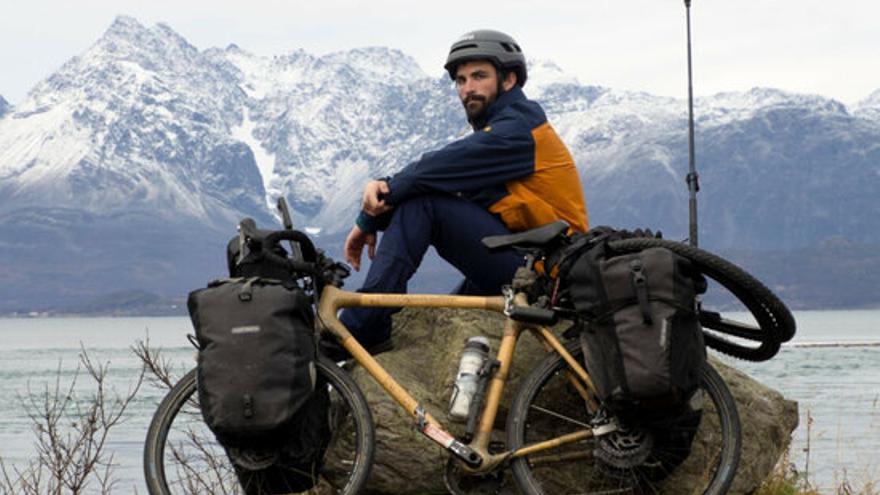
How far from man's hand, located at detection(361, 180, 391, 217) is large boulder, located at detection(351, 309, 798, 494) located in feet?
2.89

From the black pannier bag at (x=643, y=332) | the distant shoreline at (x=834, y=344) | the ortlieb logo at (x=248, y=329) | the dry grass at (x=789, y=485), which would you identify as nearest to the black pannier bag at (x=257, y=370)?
the ortlieb logo at (x=248, y=329)

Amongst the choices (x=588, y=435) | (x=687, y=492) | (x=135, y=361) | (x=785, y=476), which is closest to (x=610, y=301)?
(x=588, y=435)

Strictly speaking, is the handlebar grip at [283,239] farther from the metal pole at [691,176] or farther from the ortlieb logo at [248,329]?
the metal pole at [691,176]

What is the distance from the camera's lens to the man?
6.32 metres

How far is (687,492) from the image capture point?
6.33 metres

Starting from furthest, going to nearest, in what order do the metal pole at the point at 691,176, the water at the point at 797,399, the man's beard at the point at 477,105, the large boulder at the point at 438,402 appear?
the water at the point at 797,399
the metal pole at the point at 691,176
the man's beard at the point at 477,105
the large boulder at the point at 438,402

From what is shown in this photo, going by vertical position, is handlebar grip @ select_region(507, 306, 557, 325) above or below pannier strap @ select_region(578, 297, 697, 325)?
below

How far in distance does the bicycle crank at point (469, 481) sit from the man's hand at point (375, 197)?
1.23 m

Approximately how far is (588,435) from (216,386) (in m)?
1.50

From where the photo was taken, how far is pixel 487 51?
6625mm

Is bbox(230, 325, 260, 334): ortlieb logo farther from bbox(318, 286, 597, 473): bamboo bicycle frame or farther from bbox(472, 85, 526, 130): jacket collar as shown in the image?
bbox(472, 85, 526, 130): jacket collar

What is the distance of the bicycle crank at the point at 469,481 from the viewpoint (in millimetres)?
5758

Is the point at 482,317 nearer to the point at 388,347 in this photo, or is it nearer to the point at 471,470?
the point at 388,347

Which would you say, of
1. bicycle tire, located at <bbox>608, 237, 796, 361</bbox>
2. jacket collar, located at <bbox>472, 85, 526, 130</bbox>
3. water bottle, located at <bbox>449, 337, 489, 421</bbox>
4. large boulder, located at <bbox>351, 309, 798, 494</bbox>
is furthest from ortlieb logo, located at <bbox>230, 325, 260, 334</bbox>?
jacket collar, located at <bbox>472, 85, 526, 130</bbox>
